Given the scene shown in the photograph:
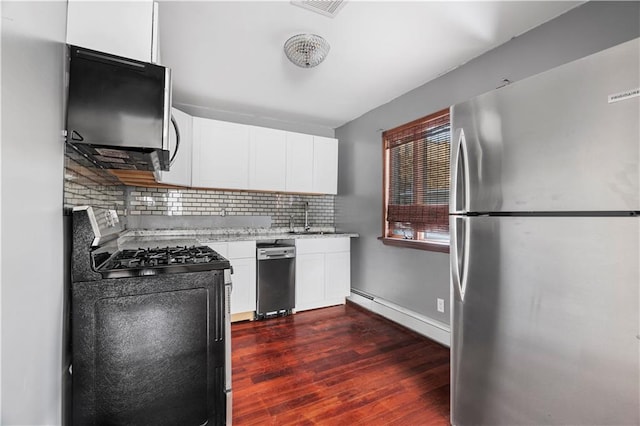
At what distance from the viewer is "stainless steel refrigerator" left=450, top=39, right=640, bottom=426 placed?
1.00 meters

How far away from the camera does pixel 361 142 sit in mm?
3988

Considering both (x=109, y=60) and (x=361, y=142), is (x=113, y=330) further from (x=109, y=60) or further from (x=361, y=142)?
(x=361, y=142)

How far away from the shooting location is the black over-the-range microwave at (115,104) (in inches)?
46.8

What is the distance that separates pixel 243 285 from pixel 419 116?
8.49ft

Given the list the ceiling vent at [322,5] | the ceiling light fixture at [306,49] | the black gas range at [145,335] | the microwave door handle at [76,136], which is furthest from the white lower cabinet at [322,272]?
the microwave door handle at [76,136]

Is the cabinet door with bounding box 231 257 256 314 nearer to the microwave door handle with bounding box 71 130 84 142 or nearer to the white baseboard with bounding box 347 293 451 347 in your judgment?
the white baseboard with bounding box 347 293 451 347

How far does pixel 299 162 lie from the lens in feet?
12.9

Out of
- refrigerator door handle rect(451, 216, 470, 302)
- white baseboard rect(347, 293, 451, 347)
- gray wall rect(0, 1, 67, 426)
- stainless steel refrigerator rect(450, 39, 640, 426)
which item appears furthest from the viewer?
white baseboard rect(347, 293, 451, 347)

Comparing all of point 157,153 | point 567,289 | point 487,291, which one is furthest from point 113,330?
point 567,289

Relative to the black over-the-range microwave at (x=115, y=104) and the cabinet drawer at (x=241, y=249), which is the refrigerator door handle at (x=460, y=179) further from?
the cabinet drawer at (x=241, y=249)

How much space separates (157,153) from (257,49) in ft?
4.82

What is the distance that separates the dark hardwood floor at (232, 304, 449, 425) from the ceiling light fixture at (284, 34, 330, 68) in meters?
2.41

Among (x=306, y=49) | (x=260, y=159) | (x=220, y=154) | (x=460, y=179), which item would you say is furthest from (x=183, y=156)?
(x=460, y=179)

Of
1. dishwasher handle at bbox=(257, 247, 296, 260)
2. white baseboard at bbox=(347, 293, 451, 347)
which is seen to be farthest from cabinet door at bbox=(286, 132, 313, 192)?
white baseboard at bbox=(347, 293, 451, 347)
